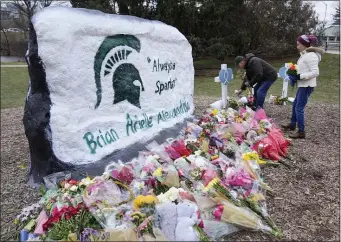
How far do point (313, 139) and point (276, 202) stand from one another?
2392mm

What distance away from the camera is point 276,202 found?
3.21m

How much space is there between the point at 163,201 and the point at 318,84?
1187 cm

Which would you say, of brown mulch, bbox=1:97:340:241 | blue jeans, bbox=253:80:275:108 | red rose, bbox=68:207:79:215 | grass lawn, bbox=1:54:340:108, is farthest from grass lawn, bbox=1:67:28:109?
red rose, bbox=68:207:79:215

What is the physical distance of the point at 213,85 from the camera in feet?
42.7

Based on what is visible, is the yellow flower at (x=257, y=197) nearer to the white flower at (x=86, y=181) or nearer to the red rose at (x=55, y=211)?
the white flower at (x=86, y=181)

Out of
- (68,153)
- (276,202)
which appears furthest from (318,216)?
(68,153)

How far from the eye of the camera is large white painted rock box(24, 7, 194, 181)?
327 cm

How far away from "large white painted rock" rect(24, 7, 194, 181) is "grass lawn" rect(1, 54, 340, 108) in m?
6.18

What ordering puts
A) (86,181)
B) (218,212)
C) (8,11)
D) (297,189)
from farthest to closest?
(8,11) → (297,189) → (86,181) → (218,212)

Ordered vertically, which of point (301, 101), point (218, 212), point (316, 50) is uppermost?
point (316, 50)

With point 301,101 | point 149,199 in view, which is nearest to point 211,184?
point 149,199

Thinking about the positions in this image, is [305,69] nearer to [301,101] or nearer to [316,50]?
[316,50]

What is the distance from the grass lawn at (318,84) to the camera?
10492mm

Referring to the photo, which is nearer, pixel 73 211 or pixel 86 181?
pixel 73 211
